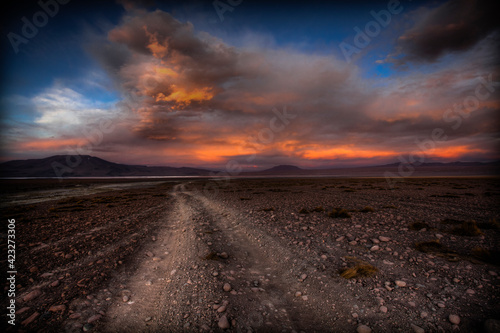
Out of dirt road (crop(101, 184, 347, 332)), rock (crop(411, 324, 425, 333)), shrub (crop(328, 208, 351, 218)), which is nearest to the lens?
rock (crop(411, 324, 425, 333))

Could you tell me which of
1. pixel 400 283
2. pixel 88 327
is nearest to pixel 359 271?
pixel 400 283

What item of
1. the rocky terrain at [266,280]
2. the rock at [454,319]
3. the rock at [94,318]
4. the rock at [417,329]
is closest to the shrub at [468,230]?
the rocky terrain at [266,280]

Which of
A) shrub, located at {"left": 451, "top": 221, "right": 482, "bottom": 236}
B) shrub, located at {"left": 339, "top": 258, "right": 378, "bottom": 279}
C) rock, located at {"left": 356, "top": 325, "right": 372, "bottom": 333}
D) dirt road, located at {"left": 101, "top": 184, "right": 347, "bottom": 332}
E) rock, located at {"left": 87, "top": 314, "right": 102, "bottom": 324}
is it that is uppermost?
shrub, located at {"left": 451, "top": 221, "right": 482, "bottom": 236}

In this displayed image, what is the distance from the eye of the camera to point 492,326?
3459mm

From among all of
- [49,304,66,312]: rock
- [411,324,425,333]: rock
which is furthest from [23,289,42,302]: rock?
[411,324,425,333]: rock

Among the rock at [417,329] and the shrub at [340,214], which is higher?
the shrub at [340,214]

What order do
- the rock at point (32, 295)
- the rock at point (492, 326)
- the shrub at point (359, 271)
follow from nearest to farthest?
the rock at point (492, 326)
the rock at point (32, 295)
the shrub at point (359, 271)

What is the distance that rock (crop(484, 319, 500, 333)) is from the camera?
341 cm

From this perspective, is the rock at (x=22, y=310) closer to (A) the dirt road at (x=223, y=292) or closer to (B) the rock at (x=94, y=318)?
(B) the rock at (x=94, y=318)

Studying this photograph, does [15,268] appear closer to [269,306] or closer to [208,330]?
[208,330]

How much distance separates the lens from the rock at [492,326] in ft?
11.2

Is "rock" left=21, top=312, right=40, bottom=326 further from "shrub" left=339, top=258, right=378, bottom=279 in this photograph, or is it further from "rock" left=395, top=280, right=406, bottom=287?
"rock" left=395, top=280, right=406, bottom=287

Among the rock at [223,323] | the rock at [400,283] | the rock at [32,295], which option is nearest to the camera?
the rock at [223,323]

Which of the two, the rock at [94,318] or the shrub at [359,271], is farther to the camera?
the shrub at [359,271]
